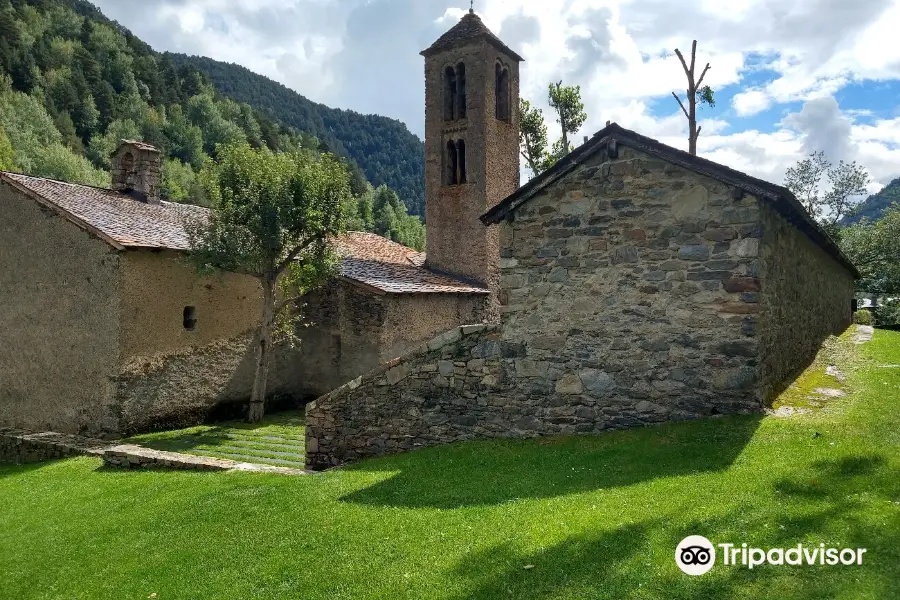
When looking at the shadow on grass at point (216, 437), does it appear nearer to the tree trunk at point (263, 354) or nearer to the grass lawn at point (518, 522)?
the tree trunk at point (263, 354)

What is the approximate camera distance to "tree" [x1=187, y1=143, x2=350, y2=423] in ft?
47.3

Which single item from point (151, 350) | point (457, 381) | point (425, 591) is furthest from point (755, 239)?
point (151, 350)

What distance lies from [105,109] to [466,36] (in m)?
70.4

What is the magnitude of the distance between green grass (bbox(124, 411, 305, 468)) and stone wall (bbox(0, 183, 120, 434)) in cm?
160

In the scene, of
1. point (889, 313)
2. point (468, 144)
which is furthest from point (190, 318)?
point (889, 313)

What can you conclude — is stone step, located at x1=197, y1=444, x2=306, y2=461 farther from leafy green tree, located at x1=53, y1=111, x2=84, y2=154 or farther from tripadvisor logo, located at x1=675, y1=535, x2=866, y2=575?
leafy green tree, located at x1=53, y1=111, x2=84, y2=154

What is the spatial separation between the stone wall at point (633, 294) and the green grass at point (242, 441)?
204 inches

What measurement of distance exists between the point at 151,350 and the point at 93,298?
1.77 meters

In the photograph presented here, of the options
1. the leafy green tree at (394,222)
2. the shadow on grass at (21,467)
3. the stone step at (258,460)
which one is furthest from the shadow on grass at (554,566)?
the leafy green tree at (394,222)

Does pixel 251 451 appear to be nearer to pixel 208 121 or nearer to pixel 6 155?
pixel 6 155

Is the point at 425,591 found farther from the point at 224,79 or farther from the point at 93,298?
the point at 224,79

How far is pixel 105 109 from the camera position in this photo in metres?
75.4

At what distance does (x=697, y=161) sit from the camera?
7453 millimetres

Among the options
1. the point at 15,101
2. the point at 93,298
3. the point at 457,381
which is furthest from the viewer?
the point at 15,101
